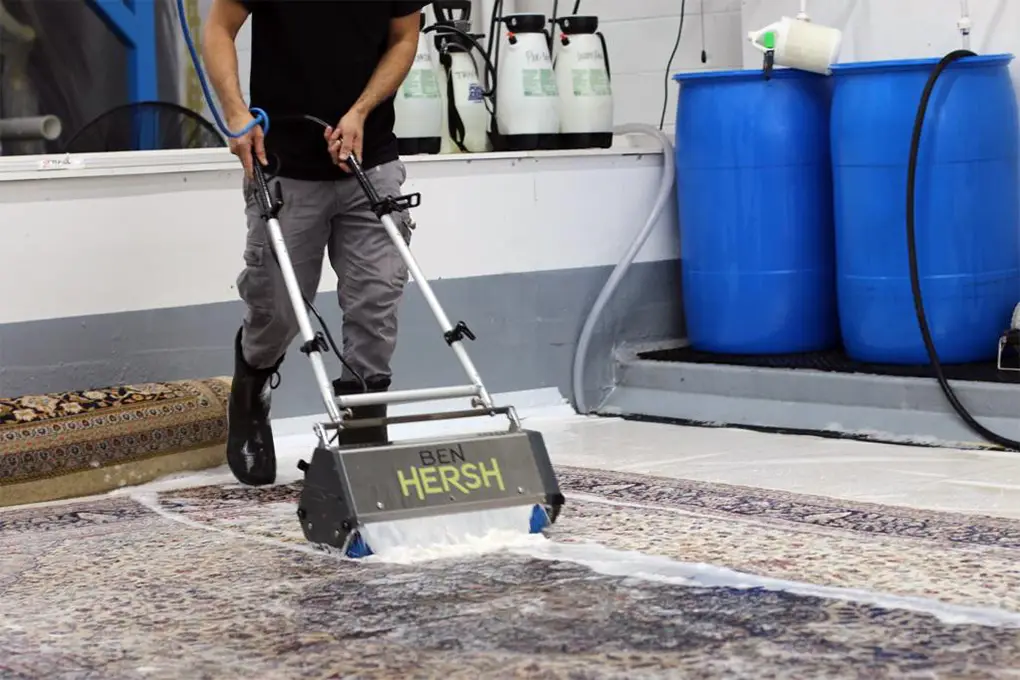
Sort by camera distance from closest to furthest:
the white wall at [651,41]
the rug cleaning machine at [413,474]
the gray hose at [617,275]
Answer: the rug cleaning machine at [413,474], the gray hose at [617,275], the white wall at [651,41]

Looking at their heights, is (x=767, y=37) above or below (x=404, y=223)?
above

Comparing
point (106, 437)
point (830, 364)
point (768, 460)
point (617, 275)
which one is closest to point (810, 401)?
point (830, 364)

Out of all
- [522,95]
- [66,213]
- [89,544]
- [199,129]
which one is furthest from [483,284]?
[89,544]

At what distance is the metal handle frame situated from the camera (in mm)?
3045

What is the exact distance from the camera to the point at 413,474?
3004 mm

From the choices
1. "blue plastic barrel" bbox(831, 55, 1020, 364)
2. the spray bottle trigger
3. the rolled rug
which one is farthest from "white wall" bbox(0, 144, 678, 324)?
"blue plastic barrel" bbox(831, 55, 1020, 364)

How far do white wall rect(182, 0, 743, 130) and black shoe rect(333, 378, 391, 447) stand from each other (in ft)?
7.96

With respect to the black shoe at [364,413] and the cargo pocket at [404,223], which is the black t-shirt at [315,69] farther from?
the black shoe at [364,413]

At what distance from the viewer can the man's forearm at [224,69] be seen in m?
3.51

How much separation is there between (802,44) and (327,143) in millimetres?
1811

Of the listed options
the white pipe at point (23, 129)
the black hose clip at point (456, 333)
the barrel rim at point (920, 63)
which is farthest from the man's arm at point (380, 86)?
the white pipe at point (23, 129)

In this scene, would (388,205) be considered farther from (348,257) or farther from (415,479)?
(415,479)

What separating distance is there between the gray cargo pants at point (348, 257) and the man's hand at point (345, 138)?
0.20m

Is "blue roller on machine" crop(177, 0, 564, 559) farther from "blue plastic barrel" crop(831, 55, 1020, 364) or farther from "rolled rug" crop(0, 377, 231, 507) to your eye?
"blue plastic barrel" crop(831, 55, 1020, 364)
